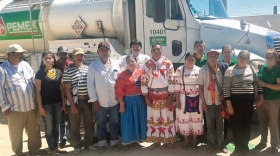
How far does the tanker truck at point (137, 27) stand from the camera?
639cm

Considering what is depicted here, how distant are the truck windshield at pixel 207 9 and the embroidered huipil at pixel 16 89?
350cm

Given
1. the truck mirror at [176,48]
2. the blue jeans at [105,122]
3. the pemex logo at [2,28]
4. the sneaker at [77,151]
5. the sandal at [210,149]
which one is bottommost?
the sneaker at [77,151]

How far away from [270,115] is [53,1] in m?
5.73

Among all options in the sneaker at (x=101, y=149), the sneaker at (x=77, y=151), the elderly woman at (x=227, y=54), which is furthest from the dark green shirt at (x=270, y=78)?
the sneaker at (x=77, y=151)

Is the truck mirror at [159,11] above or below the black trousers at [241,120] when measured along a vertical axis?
above

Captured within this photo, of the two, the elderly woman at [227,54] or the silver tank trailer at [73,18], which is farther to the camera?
the silver tank trailer at [73,18]

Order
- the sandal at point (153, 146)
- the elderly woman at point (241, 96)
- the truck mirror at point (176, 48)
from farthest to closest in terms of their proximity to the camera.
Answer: the truck mirror at point (176, 48)
the sandal at point (153, 146)
the elderly woman at point (241, 96)

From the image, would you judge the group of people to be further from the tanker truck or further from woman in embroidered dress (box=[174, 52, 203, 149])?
the tanker truck

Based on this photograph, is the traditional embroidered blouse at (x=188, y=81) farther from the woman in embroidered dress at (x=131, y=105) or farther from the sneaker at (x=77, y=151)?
the sneaker at (x=77, y=151)

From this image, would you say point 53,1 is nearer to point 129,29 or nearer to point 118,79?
point 129,29

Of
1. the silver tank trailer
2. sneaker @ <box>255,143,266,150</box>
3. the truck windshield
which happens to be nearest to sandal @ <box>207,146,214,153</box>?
sneaker @ <box>255,143,266,150</box>

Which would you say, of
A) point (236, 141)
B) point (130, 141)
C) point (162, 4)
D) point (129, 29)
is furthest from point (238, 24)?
point (130, 141)

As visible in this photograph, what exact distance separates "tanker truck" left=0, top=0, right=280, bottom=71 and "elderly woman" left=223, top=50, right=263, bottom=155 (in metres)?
1.68

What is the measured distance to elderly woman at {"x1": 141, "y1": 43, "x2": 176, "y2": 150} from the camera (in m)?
5.00
